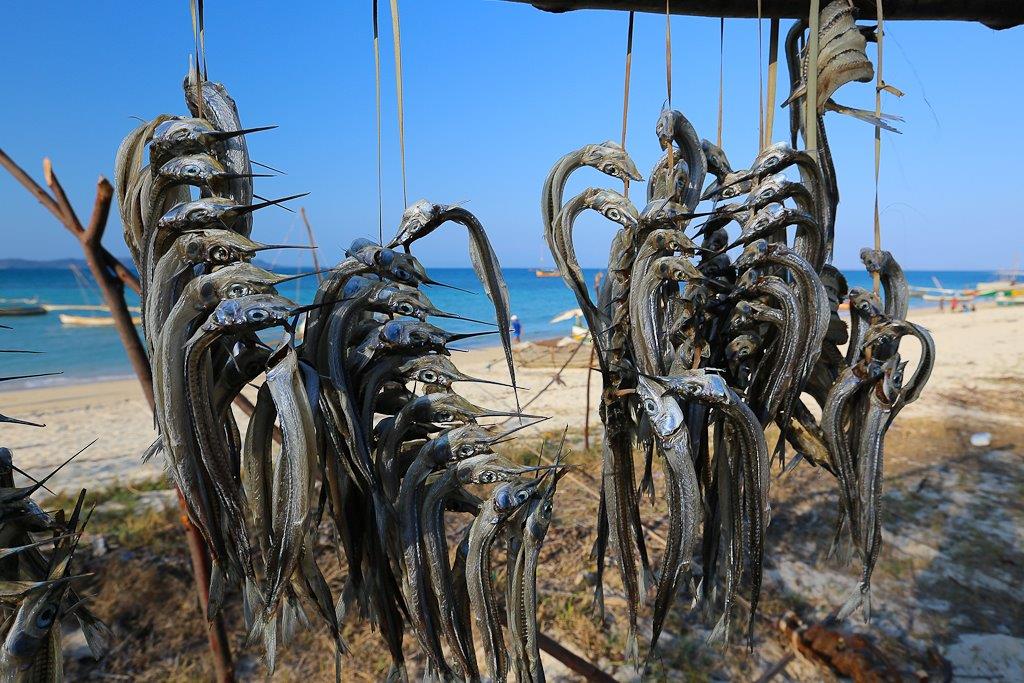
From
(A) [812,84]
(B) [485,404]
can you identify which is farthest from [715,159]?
(B) [485,404]

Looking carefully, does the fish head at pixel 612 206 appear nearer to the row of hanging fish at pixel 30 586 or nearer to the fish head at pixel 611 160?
the fish head at pixel 611 160

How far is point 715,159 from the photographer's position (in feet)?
6.30

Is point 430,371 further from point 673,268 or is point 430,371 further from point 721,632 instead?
point 721,632

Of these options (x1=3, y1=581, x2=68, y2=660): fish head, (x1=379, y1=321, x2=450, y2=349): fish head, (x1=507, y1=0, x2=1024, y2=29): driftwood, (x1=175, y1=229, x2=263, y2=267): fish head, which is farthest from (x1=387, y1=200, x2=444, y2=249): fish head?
(x1=507, y1=0, x2=1024, y2=29): driftwood

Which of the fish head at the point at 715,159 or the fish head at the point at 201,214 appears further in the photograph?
the fish head at the point at 715,159

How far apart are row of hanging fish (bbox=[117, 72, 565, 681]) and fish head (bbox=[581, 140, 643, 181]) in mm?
464

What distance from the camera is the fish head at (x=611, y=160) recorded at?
164cm

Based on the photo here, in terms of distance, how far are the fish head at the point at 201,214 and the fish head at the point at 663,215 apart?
35.6 inches

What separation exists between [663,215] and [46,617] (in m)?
1.43

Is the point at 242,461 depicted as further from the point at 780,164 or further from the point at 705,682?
the point at 705,682

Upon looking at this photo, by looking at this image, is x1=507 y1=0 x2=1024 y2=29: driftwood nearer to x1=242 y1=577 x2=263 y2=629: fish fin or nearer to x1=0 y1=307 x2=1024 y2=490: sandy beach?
x1=242 y1=577 x2=263 y2=629: fish fin

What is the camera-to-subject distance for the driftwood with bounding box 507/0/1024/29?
2.07 metres

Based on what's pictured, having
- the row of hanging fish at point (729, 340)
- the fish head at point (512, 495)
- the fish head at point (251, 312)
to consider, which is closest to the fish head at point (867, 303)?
the row of hanging fish at point (729, 340)

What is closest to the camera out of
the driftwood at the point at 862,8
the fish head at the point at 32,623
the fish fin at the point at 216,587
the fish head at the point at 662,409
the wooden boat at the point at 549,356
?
the fish head at the point at 32,623
